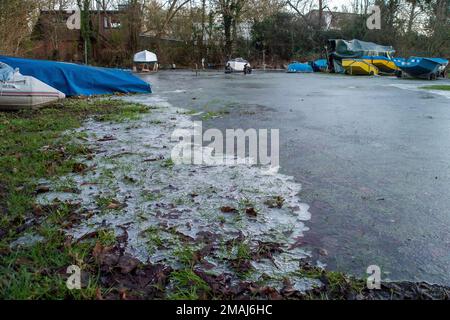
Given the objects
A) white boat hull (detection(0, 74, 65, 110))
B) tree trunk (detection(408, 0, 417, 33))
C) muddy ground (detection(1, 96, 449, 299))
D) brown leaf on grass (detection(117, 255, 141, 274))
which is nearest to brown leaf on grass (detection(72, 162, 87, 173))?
muddy ground (detection(1, 96, 449, 299))

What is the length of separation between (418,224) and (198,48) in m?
34.4

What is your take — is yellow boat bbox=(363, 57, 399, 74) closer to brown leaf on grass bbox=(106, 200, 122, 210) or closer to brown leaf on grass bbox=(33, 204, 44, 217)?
brown leaf on grass bbox=(106, 200, 122, 210)

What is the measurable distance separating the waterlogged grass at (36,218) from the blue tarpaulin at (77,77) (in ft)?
14.9

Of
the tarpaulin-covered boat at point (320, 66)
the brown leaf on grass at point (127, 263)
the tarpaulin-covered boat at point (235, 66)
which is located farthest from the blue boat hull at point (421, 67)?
the brown leaf on grass at point (127, 263)

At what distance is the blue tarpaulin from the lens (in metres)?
10.8

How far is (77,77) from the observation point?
476 inches

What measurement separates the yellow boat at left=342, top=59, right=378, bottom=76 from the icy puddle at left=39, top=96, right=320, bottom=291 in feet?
76.1

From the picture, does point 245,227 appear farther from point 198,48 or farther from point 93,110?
point 198,48

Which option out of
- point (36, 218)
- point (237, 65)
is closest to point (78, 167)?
point (36, 218)

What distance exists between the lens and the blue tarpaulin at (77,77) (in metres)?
10.8

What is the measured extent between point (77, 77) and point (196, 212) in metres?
10.2

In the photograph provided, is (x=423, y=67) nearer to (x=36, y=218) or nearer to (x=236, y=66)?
(x=236, y=66)
